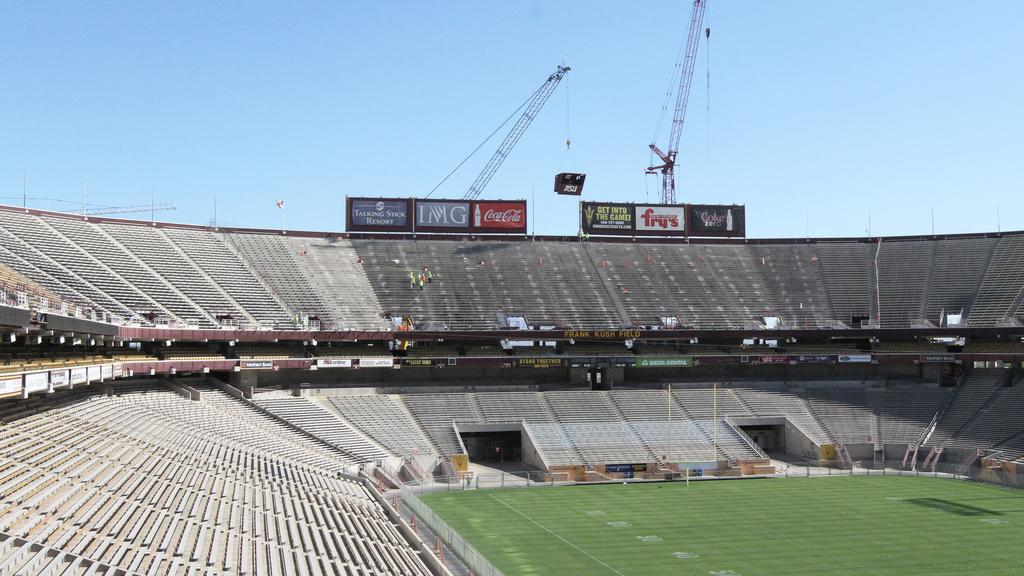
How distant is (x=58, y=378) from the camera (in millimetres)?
30609

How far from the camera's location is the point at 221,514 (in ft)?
92.3

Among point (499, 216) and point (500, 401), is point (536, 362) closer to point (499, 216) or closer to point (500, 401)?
point (500, 401)

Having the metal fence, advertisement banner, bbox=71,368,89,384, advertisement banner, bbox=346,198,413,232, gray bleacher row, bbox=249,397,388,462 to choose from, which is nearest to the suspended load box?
advertisement banner, bbox=346,198,413,232

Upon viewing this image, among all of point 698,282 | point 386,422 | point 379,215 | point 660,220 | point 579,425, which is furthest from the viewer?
point 660,220

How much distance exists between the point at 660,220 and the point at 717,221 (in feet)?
17.2

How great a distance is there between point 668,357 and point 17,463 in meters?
52.0

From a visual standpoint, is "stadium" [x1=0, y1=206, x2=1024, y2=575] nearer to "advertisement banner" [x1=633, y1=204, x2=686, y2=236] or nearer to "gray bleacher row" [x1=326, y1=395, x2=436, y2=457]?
"gray bleacher row" [x1=326, y1=395, x2=436, y2=457]

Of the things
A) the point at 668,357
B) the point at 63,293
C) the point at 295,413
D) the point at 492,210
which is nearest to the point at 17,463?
the point at 63,293

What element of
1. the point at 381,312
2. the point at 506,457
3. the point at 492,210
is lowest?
the point at 506,457

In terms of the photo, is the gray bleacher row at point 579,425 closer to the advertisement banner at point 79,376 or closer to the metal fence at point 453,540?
the metal fence at point 453,540

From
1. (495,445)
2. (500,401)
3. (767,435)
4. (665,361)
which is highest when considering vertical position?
(665,361)

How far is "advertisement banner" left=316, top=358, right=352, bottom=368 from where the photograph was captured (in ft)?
210

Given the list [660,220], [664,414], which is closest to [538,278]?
[660,220]

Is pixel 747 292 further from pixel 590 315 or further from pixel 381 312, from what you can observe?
pixel 381 312
